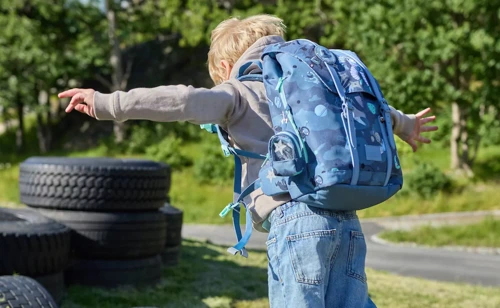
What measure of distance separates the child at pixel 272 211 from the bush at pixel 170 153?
65.3ft

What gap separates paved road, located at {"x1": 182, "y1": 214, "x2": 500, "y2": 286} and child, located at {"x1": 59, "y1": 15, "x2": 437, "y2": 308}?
6606mm

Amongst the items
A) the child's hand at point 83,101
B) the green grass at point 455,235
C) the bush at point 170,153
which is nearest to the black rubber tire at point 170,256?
the child's hand at point 83,101

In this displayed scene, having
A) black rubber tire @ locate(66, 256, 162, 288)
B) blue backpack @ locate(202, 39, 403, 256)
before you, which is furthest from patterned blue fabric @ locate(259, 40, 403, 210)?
black rubber tire @ locate(66, 256, 162, 288)

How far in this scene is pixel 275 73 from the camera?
2.78 metres

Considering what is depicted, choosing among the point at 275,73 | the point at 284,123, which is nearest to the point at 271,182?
the point at 284,123

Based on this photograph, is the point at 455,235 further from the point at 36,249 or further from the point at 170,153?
the point at 170,153

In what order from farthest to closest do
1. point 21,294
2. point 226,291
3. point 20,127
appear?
point 20,127, point 226,291, point 21,294

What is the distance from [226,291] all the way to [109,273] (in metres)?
0.90

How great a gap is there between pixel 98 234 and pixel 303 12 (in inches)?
799

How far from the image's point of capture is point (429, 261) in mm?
11055

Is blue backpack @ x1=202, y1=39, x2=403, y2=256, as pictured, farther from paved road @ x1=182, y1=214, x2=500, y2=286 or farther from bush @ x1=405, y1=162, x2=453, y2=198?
bush @ x1=405, y1=162, x2=453, y2=198

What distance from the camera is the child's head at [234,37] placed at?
3061 millimetres

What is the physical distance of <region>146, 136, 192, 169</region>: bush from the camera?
2300 cm

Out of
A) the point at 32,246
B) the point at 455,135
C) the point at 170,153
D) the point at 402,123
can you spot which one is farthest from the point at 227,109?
the point at 170,153
